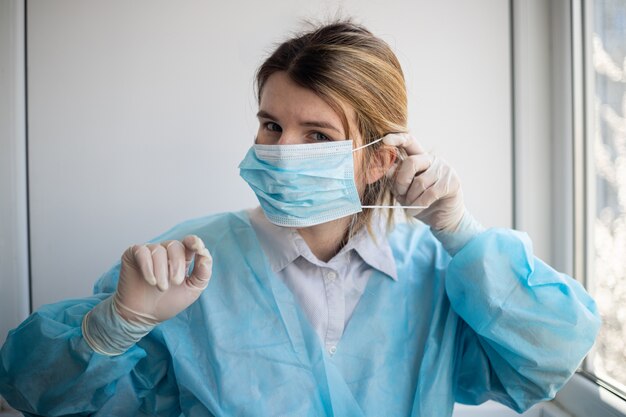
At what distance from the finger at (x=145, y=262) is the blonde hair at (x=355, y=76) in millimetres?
493

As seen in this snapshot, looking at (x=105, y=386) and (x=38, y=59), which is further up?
(x=38, y=59)

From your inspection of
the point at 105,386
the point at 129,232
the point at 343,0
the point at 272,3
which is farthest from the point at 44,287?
the point at 343,0

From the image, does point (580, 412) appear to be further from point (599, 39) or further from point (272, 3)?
point (272, 3)

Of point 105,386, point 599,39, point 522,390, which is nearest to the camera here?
point 105,386

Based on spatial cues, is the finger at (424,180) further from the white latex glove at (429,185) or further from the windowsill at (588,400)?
the windowsill at (588,400)

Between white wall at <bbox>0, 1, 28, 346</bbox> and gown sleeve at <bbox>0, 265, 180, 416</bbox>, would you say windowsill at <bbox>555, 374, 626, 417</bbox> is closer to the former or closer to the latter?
gown sleeve at <bbox>0, 265, 180, 416</bbox>

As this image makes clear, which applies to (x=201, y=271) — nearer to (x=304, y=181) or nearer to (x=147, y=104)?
(x=304, y=181)

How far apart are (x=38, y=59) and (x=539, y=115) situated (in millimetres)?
1485

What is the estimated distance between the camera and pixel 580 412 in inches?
59.2

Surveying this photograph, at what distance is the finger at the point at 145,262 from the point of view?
37.8 inches

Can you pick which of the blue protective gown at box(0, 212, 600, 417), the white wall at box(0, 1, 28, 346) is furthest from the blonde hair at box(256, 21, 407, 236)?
the white wall at box(0, 1, 28, 346)

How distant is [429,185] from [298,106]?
0.34 meters

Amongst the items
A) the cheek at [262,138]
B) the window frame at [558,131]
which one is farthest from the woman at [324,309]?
the window frame at [558,131]

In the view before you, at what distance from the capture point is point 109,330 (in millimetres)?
1008
